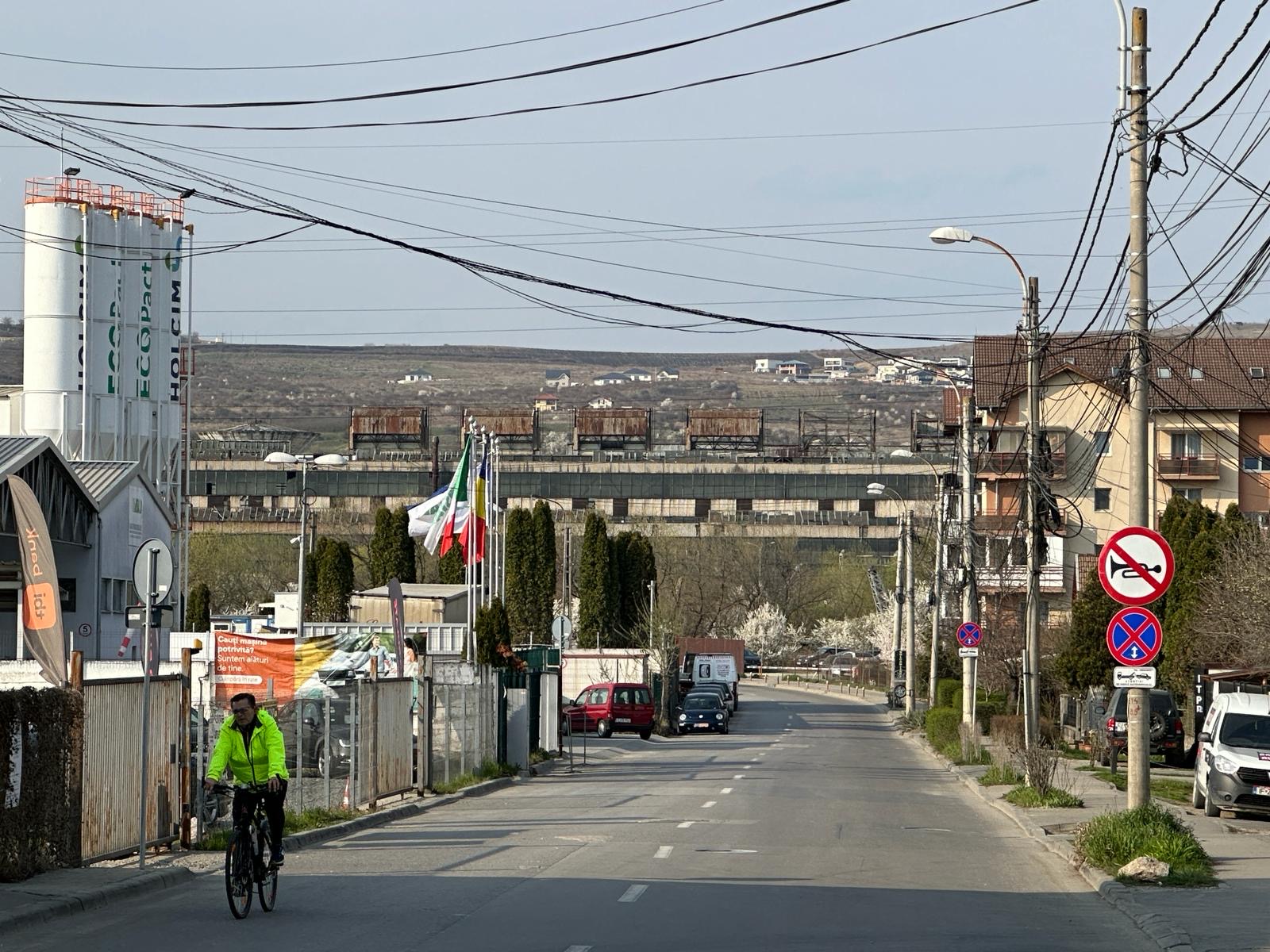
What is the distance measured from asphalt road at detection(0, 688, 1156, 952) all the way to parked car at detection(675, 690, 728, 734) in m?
27.3

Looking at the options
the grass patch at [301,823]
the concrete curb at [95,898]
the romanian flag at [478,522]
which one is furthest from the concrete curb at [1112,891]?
the romanian flag at [478,522]

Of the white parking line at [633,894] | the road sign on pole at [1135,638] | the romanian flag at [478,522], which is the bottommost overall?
the white parking line at [633,894]

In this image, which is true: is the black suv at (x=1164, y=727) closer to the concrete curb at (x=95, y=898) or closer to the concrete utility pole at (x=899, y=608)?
the concrete curb at (x=95, y=898)

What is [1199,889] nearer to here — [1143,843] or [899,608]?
[1143,843]

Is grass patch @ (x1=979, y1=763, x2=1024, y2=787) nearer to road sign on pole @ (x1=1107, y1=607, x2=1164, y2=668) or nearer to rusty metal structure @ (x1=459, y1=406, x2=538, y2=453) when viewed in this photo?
road sign on pole @ (x1=1107, y1=607, x2=1164, y2=668)

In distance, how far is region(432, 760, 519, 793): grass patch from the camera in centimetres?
2766

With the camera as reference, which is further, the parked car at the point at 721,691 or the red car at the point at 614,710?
the parked car at the point at 721,691

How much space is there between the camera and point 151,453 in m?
62.8

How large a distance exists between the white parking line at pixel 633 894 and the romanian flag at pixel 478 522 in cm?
2472

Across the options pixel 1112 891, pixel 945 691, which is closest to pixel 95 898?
pixel 1112 891

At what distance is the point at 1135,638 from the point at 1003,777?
14144 mm

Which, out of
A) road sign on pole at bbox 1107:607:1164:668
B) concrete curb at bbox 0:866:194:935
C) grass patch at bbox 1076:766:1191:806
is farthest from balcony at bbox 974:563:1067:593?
concrete curb at bbox 0:866:194:935

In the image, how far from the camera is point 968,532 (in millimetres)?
37625

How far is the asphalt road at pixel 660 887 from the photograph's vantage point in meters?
11.9
